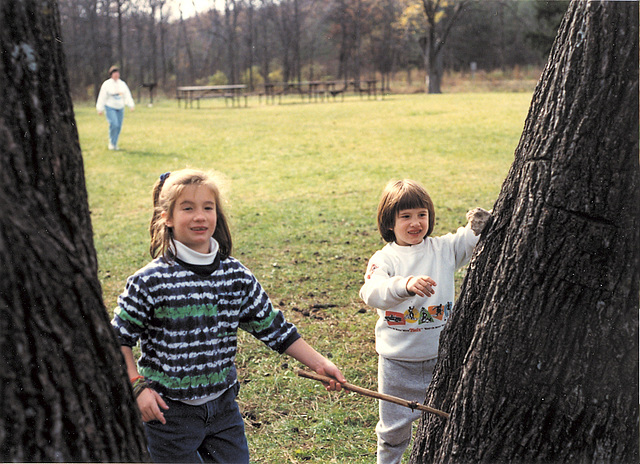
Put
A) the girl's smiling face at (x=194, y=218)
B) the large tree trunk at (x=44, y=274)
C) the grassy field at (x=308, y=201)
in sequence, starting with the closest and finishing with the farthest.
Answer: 1. the large tree trunk at (x=44, y=274)
2. the girl's smiling face at (x=194, y=218)
3. the grassy field at (x=308, y=201)

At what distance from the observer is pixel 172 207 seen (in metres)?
2.52

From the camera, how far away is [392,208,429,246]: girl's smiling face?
2.97 meters

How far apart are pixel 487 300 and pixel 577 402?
0.40 metres

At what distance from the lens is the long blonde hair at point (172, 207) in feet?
8.24

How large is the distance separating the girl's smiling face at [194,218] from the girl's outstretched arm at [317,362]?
49cm

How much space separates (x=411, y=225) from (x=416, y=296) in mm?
310

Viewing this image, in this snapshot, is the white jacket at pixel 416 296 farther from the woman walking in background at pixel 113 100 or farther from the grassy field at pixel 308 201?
the woman walking in background at pixel 113 100

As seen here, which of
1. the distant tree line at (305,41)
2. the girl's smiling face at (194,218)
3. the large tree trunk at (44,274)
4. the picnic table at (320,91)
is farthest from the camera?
the distant tree line at (305,41)

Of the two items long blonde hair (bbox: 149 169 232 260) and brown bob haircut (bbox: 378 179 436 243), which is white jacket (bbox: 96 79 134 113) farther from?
long blonde hair (bbox: 149 169 232 260)

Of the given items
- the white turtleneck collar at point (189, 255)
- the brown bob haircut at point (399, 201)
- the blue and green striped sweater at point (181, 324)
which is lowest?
the blue and green striped sweater at point (181, 324)

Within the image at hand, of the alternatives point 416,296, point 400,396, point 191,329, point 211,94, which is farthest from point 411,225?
point 211,94

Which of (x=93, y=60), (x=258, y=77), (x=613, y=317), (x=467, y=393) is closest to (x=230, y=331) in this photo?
(x=467, y=393)

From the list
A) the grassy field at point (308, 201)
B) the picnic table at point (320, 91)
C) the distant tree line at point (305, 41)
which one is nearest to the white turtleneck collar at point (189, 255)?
the grassy field at point (308, 201)

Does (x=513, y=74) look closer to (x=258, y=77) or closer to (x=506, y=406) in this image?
(x=258, y=77)
